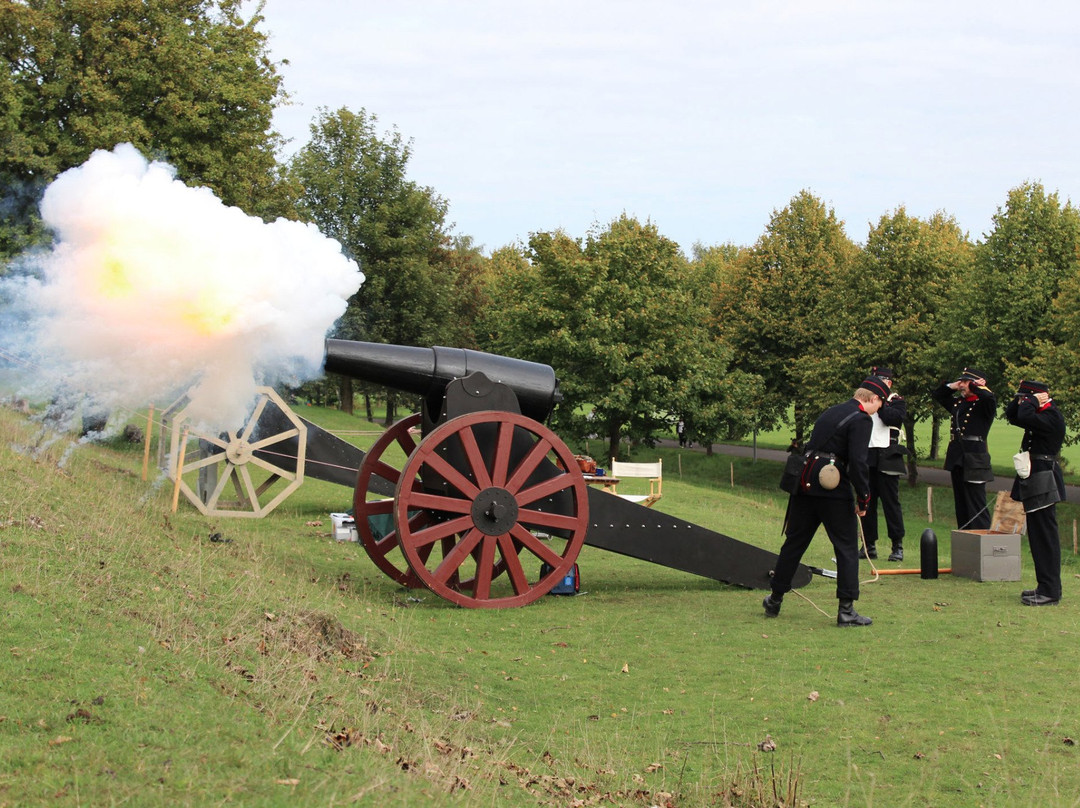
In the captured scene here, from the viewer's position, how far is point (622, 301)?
3534 cm

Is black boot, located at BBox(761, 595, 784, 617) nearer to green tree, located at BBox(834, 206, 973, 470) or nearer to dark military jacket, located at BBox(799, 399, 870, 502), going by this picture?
dark military jacket, located at BBox(799, 399, 870, 502)

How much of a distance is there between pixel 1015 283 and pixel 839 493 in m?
24.7

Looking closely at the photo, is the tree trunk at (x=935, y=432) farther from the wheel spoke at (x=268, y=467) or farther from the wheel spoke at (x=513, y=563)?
the wheel spoke at (x=513, y=563)

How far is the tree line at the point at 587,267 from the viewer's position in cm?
2245

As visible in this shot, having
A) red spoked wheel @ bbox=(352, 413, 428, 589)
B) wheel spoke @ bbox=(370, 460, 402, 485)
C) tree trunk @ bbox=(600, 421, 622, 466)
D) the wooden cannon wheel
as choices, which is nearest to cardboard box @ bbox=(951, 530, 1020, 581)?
red spoked wheel @ bbox=(352, 413, 428, 589)

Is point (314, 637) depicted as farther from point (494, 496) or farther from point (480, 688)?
point (494, 496)

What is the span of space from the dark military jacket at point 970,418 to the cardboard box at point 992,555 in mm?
1087

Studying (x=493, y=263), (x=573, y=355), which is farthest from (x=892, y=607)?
(x=493, y=263)

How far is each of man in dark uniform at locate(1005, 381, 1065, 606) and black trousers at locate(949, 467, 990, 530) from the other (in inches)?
86.5

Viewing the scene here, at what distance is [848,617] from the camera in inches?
364

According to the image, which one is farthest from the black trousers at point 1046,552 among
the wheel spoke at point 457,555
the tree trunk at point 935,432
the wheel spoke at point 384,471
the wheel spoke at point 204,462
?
the tree trunk at point 935,432

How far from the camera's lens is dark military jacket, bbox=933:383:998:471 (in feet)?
41.2

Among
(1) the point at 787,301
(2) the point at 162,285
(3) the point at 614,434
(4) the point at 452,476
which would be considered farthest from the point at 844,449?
(1) the point at 787,301

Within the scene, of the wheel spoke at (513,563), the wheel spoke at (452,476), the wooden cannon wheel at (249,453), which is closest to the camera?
the wheel spoke at (452,476)
